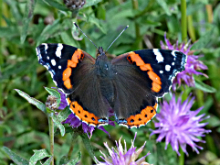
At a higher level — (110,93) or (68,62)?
(68,62)

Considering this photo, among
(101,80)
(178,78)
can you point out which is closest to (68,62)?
(101,80)

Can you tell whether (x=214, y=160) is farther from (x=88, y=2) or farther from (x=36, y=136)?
(x=88, y=2)

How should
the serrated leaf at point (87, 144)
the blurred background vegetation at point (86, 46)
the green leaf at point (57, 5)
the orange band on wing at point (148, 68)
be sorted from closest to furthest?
the serrated leaf at point (87, 144)
the orange band on wing at point (148, 68)
the green leaf at point (57, 5)
the blurred background vegetation at point (86, 46)

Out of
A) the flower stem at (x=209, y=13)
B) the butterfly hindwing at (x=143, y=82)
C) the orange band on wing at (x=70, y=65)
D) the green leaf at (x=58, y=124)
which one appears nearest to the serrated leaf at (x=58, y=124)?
the green leaf at (x=58, y=124)

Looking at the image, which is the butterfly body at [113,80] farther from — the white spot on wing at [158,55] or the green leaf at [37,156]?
the green leaf at [37,156]

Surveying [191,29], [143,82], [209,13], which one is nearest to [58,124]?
[143,82]

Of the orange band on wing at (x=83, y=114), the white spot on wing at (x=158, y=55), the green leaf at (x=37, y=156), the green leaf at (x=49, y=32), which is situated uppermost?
the green leaf at (x=49, y=32)

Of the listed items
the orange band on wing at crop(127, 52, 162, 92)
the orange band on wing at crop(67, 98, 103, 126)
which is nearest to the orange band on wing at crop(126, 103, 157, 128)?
the orange band on wing at crop(127, 52, 162, 92)
